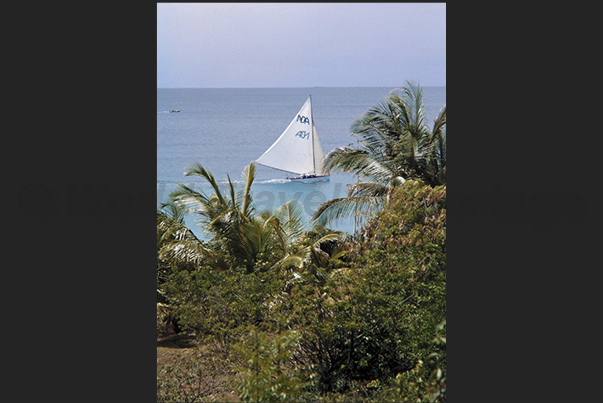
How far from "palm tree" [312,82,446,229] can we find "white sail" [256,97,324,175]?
14.1 meters

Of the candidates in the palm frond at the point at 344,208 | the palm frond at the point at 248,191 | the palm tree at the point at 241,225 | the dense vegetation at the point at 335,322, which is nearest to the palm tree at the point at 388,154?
the palm frond at the point at 344,208

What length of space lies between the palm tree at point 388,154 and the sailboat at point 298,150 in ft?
45.9

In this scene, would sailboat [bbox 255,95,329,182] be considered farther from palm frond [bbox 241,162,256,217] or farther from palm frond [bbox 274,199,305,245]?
palm frond [bbox 241,162,256,217]

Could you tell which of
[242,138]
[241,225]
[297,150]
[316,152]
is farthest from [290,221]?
[242,138]

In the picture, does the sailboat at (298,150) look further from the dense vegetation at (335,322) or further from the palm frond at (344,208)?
the dense vegetation at (335,322)

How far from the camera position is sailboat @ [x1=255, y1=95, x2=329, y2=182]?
94.2 ft

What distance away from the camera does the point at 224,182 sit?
41.1m

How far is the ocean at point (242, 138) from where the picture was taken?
38156mm

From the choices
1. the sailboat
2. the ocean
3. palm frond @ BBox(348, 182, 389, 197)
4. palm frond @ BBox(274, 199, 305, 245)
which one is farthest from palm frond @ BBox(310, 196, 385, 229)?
the sailboat

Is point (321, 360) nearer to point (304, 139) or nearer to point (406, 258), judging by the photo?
point (406, 258)

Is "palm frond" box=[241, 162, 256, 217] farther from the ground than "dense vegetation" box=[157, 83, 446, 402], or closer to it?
farther from the ground

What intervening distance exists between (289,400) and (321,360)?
1.86 meters

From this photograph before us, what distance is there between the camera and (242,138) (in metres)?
58.8
